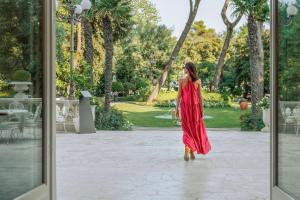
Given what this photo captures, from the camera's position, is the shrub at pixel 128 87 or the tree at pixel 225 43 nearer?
the tree at pixel 225 43

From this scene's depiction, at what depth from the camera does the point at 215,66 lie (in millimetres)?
21906

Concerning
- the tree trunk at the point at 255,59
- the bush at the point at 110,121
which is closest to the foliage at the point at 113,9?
the bush at the point at 110,121

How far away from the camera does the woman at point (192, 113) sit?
7230mm

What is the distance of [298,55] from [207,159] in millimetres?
4746

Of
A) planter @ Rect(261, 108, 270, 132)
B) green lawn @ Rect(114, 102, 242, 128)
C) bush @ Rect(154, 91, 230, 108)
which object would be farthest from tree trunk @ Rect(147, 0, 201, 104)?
planter @ Rect(261, 108, 270, 132)

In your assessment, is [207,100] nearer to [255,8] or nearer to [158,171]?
[255,8]

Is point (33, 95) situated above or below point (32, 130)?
above

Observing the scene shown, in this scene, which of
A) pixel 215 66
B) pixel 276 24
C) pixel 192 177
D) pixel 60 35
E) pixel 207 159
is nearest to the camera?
pixel 276 24

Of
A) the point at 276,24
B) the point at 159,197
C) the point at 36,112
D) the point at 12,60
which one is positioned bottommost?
the point at 159,197

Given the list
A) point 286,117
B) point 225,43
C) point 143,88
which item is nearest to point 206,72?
point 143,88

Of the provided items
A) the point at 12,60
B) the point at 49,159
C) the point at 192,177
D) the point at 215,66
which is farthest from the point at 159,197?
the point at 215,66

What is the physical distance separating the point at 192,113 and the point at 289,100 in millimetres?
4346

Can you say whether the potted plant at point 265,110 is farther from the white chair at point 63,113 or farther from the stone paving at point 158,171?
the white chair at point 63,113

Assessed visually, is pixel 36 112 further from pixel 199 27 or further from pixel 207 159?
pixel 199 27
